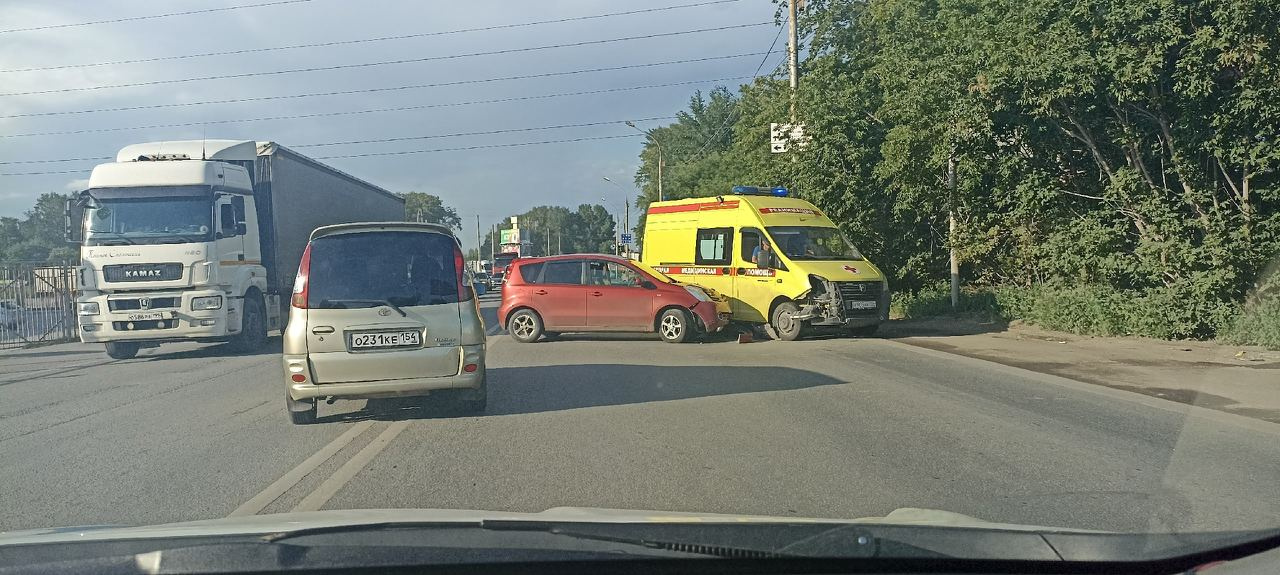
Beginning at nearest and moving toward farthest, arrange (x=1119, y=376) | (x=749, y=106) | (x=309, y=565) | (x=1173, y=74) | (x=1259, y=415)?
(x=309, y=565) < (x=1259, y=415) < (x=1119, y=376) < (x=1173, y=74) < (x=749, y=106)

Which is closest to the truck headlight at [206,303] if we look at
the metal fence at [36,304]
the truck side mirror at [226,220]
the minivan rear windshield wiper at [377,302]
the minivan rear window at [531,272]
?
the truck side mirror at [226,220]

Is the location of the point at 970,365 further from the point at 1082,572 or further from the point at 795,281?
the point at 1082,572

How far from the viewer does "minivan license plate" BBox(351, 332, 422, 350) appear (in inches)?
321

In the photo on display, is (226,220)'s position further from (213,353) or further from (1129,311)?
(1129,311)

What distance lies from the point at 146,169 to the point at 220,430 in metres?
9.20

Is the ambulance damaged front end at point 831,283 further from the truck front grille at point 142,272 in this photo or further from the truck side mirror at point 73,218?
the truck side mirror at point 73,218

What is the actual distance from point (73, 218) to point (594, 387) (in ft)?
34.0

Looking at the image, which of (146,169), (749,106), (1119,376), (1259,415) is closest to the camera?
(1259,415)

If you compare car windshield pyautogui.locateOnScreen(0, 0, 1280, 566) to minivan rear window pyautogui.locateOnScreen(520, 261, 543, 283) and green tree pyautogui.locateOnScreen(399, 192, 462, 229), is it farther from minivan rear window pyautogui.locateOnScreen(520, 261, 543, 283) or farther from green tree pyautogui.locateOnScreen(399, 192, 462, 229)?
green tree pyautogui.locateOnScreen(399, 192, 462, 229)

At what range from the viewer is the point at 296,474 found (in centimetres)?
645

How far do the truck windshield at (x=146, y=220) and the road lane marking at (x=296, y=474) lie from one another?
8818mm

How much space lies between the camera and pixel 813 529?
3.21 meters

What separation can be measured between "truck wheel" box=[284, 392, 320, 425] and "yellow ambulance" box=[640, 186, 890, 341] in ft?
32.4

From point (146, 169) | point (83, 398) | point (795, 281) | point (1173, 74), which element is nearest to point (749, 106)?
point (795, 281)
